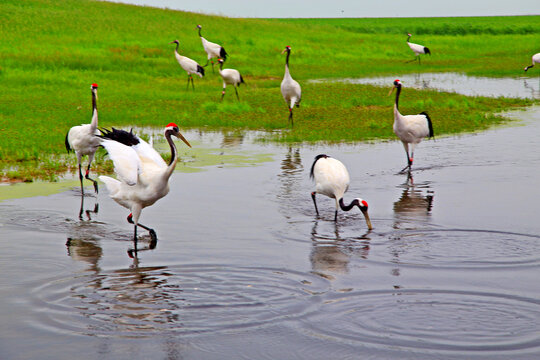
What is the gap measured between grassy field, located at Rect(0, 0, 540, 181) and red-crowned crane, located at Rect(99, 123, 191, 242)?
13.3 ft

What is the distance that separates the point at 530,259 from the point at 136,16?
43.4m

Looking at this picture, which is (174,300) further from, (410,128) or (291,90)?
(291,90)

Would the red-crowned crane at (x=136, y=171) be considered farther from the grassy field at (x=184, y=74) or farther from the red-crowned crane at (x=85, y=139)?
the grassy field at (x=184, y=74)

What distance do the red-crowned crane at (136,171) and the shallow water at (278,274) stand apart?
1.75 feet

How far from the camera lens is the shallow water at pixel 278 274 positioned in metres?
5.67

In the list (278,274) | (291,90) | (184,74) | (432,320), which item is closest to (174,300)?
(278,274)

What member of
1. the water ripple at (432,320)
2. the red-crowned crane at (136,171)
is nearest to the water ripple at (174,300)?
the water ripple at (432,320)

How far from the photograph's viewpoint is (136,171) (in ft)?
26.7

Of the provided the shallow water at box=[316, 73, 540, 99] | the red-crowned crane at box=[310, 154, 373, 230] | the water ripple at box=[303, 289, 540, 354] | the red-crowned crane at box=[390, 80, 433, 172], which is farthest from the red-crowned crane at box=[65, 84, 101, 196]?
the shallow water at box=[316, 73, 540, 99]

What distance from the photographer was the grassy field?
18.1m

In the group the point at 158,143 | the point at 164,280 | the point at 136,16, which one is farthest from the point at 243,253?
the point at 136,16

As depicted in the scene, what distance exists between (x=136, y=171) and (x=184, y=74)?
Answer: 23.0 m

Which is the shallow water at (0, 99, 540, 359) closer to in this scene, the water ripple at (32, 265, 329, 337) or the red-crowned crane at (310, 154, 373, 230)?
the water ripple at (32, 265, 329, 337)

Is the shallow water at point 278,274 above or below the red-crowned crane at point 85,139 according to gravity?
below
